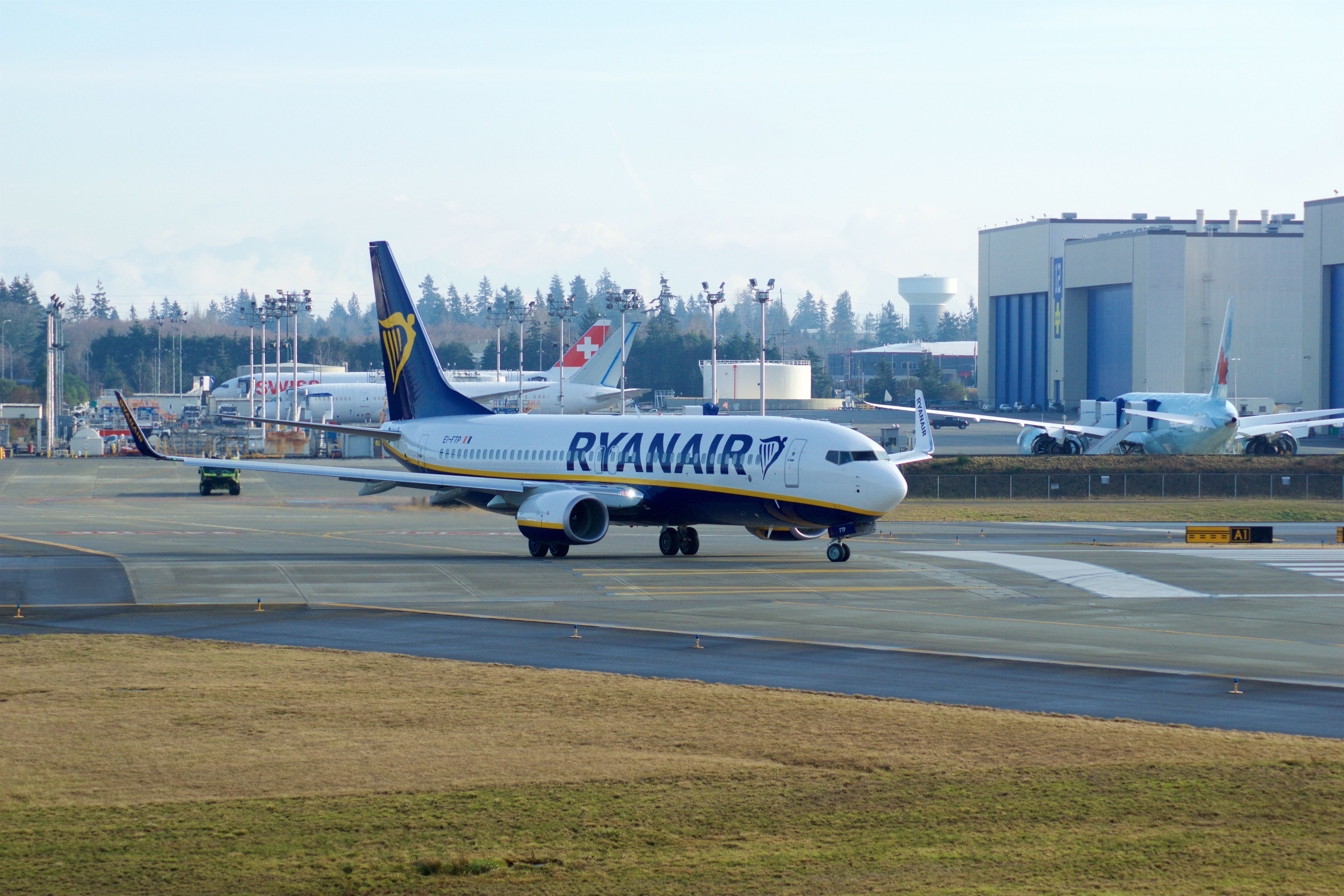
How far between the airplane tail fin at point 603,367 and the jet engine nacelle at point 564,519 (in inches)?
3496

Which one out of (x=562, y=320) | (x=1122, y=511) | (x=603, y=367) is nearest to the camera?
(x=1122, y=511)

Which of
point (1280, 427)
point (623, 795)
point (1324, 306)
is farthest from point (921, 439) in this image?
point (1324, 306)

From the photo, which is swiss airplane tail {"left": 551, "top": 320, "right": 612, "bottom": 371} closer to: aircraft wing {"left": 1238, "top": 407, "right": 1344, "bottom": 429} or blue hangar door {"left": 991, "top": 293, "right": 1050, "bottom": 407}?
aircraft wing {"left": 1238, "top": 407, "right": 1344, "bottom": 429}

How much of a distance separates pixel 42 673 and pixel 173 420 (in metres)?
130

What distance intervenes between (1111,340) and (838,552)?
139133 millimetres

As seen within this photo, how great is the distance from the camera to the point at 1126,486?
78.5 metres

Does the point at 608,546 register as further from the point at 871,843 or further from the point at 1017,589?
the point at 871,843

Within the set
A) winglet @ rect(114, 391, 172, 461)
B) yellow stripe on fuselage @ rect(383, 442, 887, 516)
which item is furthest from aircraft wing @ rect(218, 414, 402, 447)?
winglet @ rect(114, 391, 172, 461)

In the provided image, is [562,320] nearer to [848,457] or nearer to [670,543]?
[670,543]

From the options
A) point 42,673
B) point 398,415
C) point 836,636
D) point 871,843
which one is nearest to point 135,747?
point 42,673

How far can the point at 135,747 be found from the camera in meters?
17.2

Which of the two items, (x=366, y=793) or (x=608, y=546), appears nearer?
(x=366, y=793)

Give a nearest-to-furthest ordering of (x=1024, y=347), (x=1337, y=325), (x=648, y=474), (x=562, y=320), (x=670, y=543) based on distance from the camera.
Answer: (x=648, y=474)
(x=670, y=543)
(x=562, y=320)
(x=1337, y=325)
(x=1024, y=347)

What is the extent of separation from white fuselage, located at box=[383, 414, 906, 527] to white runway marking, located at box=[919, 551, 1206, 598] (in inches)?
163
